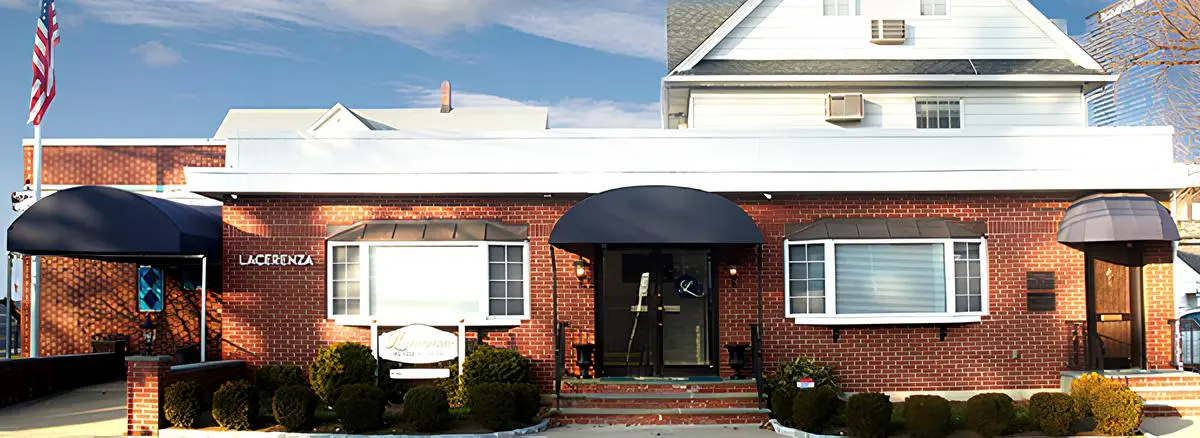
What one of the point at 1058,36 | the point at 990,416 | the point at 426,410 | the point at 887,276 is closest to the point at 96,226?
the point at 426,410

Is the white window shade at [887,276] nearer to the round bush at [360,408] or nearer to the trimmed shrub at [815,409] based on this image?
the trimmed shrub at [815,409]

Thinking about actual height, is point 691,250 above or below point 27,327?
above

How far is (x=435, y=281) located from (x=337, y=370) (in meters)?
2.02

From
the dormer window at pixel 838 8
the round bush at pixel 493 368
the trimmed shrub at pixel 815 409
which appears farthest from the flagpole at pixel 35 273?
the dormer window at pixel 838 8

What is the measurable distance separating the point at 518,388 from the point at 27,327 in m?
14.3

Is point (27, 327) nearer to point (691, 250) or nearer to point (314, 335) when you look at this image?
point (314, 335)

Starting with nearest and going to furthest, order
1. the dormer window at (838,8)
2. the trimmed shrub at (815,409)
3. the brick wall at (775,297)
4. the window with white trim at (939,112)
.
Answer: the trimmed shrub at (815,409)
the brick wall at (775,297)
the window with white trim at (939,112)
the dormer window at (838,8)

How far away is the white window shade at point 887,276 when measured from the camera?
53.5 feet

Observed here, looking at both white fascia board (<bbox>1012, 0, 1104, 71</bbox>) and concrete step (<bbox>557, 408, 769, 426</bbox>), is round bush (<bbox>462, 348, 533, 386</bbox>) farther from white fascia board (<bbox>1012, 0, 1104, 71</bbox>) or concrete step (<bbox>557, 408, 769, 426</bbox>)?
white fascia board (<bbox>1012, 0, 1104, 71</bbox>)

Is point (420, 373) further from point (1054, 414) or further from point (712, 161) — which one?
point (1054, 414)

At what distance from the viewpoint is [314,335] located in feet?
54.0

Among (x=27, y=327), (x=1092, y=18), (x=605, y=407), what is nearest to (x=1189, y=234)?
(x=1092, y=18)

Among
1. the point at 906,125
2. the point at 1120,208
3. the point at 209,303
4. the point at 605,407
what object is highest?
the point at 906,125

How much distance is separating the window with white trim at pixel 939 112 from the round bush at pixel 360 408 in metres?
15.2
